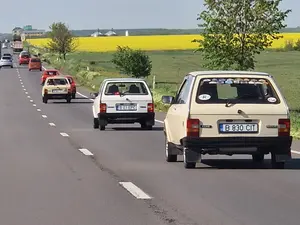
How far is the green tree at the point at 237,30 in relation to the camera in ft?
110

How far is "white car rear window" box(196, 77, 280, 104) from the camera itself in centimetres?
1485

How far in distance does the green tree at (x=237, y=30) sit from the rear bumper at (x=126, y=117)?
7.79 metres

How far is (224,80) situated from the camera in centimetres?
1507

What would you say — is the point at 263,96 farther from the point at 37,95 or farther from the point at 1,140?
the point at 37,95

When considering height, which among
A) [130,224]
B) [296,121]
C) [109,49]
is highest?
[130,224]

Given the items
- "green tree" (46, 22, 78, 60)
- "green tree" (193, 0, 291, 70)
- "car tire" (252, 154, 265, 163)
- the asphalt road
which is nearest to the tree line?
Answer: "green tree" (193, 0, 291, 70)

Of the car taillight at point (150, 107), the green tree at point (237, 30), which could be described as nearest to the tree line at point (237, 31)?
the green tree at point (237, 30)

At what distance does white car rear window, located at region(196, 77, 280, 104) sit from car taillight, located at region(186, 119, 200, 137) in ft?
1.15

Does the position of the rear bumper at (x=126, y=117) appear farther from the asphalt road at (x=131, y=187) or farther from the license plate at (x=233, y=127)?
the license plate at (x=233, y=127)

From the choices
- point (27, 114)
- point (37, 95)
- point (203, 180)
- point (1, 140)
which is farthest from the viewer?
point (37, 95)

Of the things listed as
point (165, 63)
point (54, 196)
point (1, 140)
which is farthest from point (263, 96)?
point (165, 63)

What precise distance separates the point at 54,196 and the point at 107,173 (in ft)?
9.33

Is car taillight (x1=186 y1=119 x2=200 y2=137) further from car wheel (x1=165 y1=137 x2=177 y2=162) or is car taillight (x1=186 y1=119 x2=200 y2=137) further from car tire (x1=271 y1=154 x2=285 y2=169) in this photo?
car wheel (x1=165 y1=137 x2=177 y2=162)

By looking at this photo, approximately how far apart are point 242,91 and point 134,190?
3.61 metres
